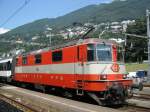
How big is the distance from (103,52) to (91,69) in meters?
1.15

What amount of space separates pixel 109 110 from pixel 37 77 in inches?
445

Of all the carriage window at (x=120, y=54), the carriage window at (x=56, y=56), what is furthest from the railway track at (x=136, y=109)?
the carriage window at (x=56, y=56)

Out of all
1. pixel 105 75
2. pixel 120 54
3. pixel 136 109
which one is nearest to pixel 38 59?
pixel 120 54

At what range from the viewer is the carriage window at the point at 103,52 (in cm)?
1756

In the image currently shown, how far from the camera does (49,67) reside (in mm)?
22797

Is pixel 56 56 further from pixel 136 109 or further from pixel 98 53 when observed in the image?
pixel 136 109

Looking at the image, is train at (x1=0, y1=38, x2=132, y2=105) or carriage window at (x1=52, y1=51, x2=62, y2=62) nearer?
train at (x1=0, y1=38, x2=132, y2=105)

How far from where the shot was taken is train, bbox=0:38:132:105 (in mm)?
16844

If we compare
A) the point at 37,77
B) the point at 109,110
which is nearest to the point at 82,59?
the point at 109,110

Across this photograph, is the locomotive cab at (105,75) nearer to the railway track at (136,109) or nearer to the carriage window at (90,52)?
the carriage window at (90,52)

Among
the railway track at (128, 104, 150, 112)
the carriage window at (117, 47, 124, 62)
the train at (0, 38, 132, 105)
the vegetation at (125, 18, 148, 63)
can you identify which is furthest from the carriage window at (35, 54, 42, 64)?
the vegetation at (125, 18, 148, 63)

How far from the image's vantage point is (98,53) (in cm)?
1756

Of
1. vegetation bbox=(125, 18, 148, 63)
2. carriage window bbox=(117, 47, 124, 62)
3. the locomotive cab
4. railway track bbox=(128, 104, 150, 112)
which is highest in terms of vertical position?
vegetation bbox=(125, 18, 148, 63)

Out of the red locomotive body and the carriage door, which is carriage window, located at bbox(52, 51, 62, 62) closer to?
A: the red locomotive body
